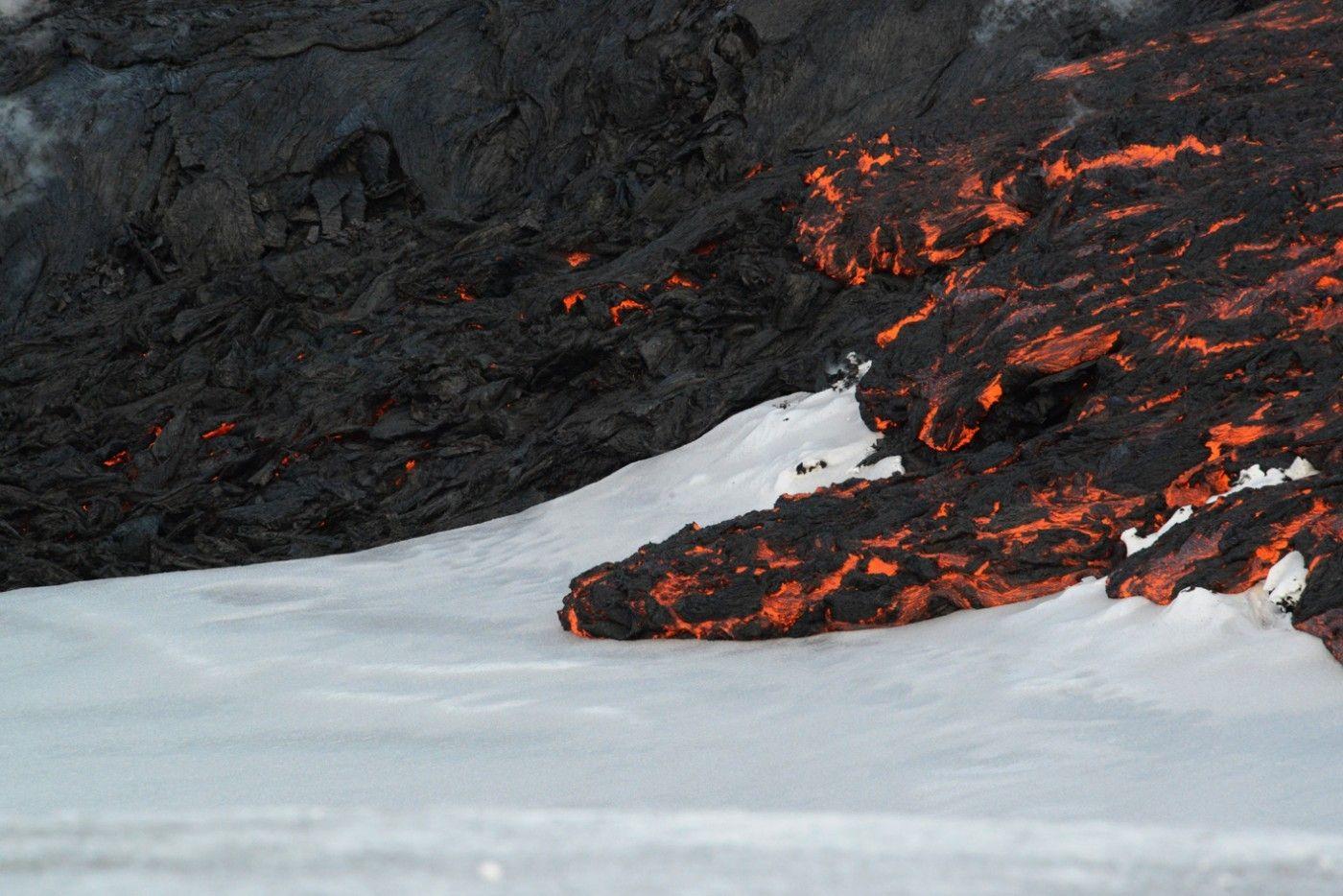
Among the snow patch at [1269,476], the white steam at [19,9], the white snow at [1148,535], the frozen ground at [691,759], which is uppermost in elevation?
the white steam at [19,9]

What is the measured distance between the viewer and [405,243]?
1129 cm

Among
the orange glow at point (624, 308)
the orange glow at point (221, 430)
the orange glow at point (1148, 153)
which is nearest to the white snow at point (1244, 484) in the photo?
the orange glow at point (1148, 153)

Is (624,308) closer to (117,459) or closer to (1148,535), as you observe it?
(117,459)

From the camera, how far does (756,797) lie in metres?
2.32

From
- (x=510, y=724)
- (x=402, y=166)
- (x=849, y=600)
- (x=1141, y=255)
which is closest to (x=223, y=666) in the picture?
(x=510, y=724)

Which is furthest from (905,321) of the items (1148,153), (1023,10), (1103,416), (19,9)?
(19,9)

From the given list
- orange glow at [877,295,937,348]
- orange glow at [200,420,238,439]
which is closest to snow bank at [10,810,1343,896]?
orange glow at [877,295,937,348]

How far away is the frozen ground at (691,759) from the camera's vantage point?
1.81 meters

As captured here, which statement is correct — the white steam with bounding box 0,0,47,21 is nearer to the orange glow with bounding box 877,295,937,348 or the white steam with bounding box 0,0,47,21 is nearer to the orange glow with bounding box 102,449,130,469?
the orange glow with bounding box 102,449,130,469

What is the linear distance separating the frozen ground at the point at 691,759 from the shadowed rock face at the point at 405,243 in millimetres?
4718

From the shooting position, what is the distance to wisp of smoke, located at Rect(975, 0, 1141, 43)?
9938mm

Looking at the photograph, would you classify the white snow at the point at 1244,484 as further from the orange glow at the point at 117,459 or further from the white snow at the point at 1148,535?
the orange glow at the point at 117,459

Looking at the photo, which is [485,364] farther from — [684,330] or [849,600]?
[849,600]

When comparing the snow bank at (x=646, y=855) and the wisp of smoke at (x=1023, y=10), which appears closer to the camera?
the snow bank at (x=646, y=855)
